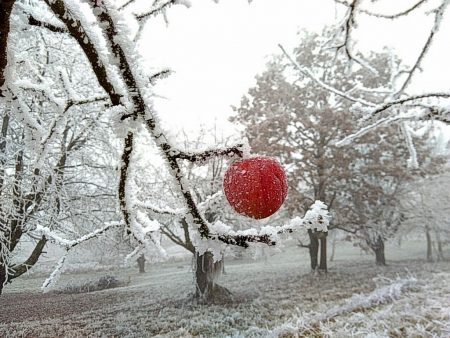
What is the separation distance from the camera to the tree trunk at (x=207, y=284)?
847 cm

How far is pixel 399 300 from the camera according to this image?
278 inches

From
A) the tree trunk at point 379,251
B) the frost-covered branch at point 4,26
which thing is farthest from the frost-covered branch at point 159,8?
the tree trunk at point 379,251

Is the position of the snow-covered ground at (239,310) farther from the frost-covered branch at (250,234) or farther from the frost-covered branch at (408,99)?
the frost-covered branch at (250,234)

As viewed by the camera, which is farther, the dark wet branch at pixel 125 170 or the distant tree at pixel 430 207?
the distant tree at pixel 430 207

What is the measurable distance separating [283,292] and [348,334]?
4.22 meters

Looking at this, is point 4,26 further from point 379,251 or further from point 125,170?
point 379,251

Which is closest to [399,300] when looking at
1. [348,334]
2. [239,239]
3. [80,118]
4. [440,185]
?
[348,334]

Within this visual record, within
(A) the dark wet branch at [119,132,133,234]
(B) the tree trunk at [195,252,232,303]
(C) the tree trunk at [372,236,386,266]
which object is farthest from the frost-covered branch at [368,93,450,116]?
(C) the tree trunk at [372,236,386,266]

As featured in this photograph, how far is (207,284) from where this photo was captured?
8625mm

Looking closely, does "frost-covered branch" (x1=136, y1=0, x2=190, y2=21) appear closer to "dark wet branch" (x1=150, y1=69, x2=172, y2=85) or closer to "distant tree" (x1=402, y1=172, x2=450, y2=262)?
"dark wet branch" (x1=150, y1=69, x2=172, y2=85)

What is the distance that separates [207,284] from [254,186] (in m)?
8.49

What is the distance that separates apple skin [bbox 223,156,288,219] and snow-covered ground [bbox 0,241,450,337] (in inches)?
191

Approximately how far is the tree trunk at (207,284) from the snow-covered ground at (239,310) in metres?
0.33

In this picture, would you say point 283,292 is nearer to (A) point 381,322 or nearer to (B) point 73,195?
(A) point 381,322
